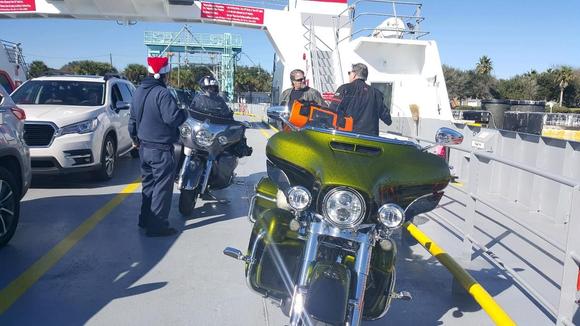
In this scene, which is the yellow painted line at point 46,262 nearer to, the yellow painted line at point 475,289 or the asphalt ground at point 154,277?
the asphalt ground at point 154,277

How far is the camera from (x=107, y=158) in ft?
26.4

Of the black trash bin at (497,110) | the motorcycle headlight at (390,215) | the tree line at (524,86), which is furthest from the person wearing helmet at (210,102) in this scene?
the tree line at (524,86)

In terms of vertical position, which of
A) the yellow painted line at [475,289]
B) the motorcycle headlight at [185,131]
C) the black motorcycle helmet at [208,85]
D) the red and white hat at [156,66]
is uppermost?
the red and white hat at [156,66]

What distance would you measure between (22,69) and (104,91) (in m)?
9.92

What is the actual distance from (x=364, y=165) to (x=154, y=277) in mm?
2497

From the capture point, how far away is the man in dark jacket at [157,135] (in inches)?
195

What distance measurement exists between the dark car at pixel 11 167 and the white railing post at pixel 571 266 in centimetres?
484

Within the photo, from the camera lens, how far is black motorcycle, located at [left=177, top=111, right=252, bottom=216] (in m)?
5.63

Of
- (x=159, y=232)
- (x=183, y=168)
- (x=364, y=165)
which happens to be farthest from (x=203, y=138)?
(x=364, y=165)

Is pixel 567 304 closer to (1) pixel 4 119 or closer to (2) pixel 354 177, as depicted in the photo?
(2) pixel 354 177

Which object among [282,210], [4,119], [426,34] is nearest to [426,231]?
[282,210]

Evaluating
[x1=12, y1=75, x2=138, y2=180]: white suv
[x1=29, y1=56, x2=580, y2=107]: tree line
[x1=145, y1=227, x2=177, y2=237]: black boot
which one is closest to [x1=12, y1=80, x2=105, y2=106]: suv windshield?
[x1=12, y1=75, x2=138, y2=180]: white suv

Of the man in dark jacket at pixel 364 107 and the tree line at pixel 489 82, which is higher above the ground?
the tree line at pixel 489 82

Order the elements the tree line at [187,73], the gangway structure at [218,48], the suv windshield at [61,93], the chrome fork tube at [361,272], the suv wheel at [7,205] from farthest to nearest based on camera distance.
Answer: the tree line at [187,73] → the gangway structure at [218,48] → the suv windshield at [61,93] → the suv wheel at [7,205] → the chrome fork tube at [361,272]
